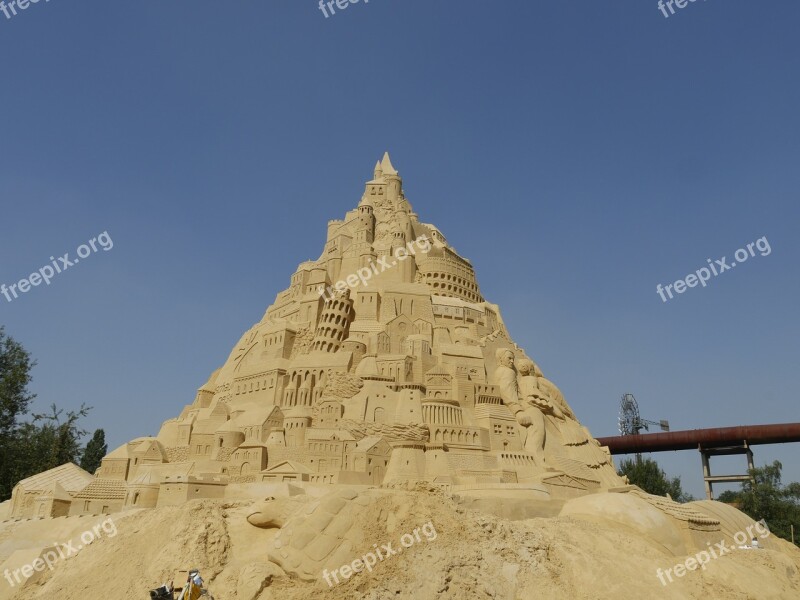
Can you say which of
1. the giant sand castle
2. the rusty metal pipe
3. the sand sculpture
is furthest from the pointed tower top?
the rusty metal pipe

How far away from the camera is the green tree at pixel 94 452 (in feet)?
222

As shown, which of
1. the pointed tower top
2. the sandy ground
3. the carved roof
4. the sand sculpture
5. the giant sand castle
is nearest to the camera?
the sandy ground

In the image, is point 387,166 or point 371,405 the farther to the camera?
point 387,166

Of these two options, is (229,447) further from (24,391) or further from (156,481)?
(24,391)

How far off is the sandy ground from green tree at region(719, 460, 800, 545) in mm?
41286

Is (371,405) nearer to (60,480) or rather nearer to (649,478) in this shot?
(60,480)

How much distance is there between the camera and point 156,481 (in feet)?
133

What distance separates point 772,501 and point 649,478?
61.2 feet

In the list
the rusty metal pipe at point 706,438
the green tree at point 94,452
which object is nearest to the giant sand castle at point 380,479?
the green tree at point 94,452

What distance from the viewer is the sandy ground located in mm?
17734

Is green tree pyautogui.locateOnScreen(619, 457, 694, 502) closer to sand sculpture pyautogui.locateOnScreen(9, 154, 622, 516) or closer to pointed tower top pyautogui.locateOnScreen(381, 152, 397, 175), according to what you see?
sand sculpture pyautogui.locateOnScreen(9, 154, 622, 516)

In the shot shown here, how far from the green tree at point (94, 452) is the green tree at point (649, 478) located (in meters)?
64.0

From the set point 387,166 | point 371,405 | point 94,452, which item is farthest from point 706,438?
point 94,452

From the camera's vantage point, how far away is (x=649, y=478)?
78688mm
